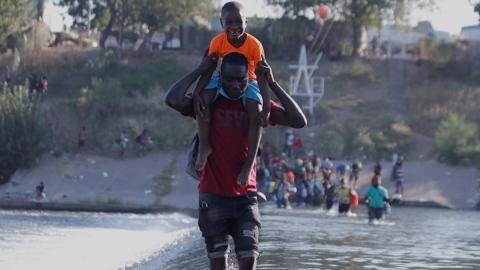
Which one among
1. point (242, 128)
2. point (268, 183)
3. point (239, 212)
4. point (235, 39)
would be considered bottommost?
point (268, 183)

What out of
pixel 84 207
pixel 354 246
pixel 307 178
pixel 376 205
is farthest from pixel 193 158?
pixel 307 178

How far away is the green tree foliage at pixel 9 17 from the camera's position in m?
54.0

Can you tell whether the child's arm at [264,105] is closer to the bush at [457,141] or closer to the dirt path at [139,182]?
A: the dirt path at [139,182]

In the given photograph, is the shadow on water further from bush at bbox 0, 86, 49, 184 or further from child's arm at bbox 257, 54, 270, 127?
bush at bbox 0, 86, 49, 184

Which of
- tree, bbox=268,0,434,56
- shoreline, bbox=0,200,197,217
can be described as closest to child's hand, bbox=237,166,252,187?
shoreline, bbox=0,200,197,217

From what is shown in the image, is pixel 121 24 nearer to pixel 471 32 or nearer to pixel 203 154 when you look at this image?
pixel 471 32

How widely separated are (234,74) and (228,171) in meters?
0.67

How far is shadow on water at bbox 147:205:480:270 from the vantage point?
14.4 meters

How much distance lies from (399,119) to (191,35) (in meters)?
16.5

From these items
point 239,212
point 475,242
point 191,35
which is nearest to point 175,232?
point 475,242

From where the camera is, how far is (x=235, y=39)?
8.02 meters

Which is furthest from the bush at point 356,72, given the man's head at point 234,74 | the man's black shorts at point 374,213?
the man's head at point 234,74

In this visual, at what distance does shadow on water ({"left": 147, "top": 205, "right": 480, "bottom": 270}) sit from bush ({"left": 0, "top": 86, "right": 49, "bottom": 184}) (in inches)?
637

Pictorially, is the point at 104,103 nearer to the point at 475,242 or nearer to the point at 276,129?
the point at 276,129
